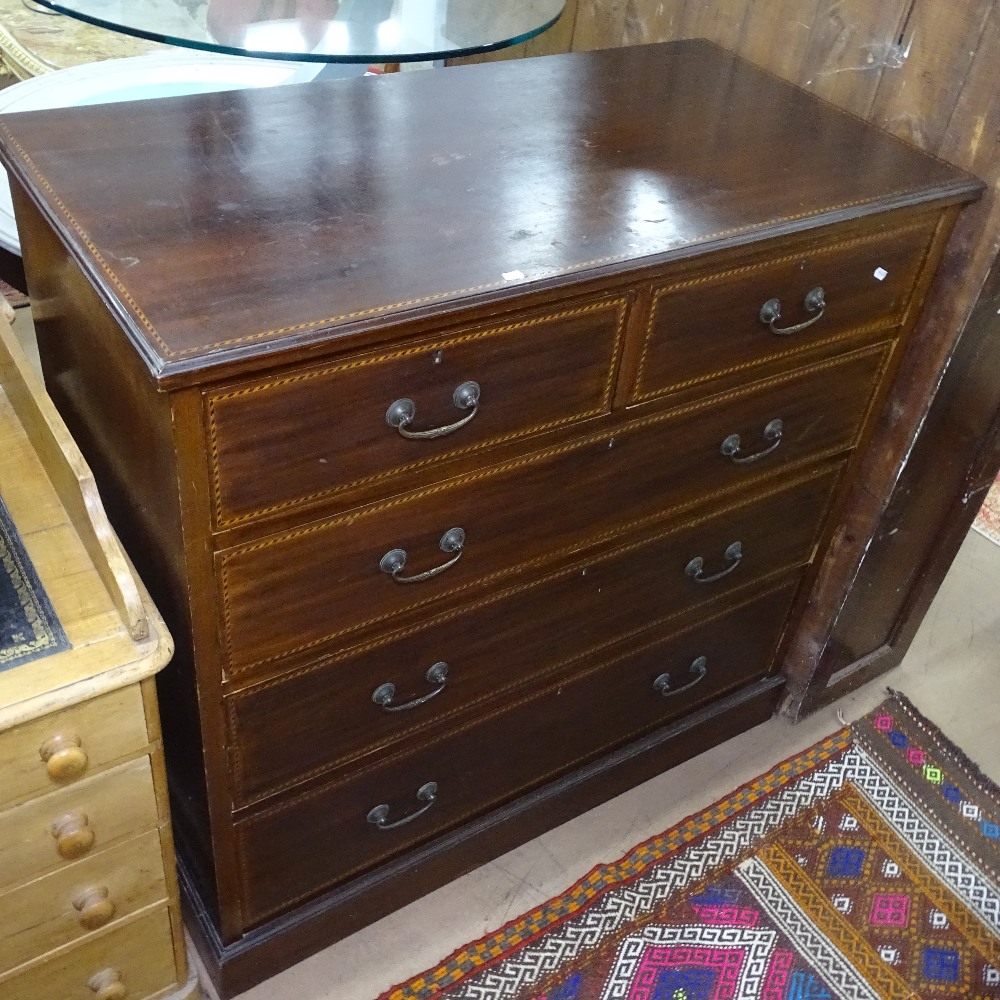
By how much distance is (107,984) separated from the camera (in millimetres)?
1382

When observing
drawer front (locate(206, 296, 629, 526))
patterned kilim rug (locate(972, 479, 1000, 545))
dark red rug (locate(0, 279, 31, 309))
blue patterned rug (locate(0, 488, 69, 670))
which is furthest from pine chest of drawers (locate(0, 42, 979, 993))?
dark red rug (locate(0, 279, 31, 309))

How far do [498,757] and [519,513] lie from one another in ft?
1.68

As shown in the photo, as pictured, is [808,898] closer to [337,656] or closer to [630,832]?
[630,832]

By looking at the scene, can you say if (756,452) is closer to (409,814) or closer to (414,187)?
(414,187)

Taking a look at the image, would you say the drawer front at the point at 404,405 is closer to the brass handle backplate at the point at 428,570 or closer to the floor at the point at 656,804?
the brass handle backplate at the point at 428,570

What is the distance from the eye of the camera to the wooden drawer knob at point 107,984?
1.37m

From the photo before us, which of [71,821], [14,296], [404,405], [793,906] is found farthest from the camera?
[14,296]

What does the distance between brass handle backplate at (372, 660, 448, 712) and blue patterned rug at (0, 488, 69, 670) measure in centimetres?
40

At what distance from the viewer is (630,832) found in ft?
6.14

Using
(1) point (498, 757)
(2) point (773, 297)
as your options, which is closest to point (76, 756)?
(1) point (498, 757)

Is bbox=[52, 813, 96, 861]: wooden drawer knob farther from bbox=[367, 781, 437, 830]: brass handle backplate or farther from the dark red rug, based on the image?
the dark red rug

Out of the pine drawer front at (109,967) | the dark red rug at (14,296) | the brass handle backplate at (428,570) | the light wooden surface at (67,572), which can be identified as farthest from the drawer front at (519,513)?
the dark red rug at (14,296)

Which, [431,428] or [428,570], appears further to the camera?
[428,570]

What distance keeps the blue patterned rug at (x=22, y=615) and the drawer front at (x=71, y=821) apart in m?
0.17
